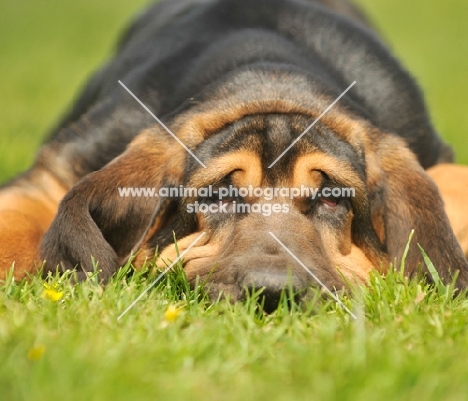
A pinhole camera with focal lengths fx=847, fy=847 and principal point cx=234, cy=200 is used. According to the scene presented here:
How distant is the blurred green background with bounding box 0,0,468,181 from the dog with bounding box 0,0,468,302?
58.7 inches

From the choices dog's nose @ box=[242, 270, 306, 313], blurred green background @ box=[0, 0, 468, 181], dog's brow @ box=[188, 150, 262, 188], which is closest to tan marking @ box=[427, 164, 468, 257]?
blurred green background @ box=[0, 0, 468, 181]

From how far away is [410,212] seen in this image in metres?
4.47

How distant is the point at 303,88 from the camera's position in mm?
4738

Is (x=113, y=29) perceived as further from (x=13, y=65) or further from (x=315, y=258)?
(x=315, y=258)

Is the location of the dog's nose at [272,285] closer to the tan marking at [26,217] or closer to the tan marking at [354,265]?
the tan marking at [354,265]

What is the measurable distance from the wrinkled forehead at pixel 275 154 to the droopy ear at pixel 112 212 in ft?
0.72

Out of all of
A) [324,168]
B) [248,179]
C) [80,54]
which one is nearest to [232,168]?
[248,179]

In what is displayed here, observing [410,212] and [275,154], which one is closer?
[275,154]

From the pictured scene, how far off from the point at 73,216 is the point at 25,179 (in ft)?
3.93

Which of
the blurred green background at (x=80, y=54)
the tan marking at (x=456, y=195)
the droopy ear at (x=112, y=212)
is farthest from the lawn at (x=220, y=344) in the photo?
the blurred green background at (x=80, y=54)

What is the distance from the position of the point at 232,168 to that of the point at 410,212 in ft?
3.26

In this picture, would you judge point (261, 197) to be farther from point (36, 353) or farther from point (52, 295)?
point (36, 353)

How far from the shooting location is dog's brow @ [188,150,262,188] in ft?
13.9

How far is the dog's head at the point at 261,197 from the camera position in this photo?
13.6 ft
